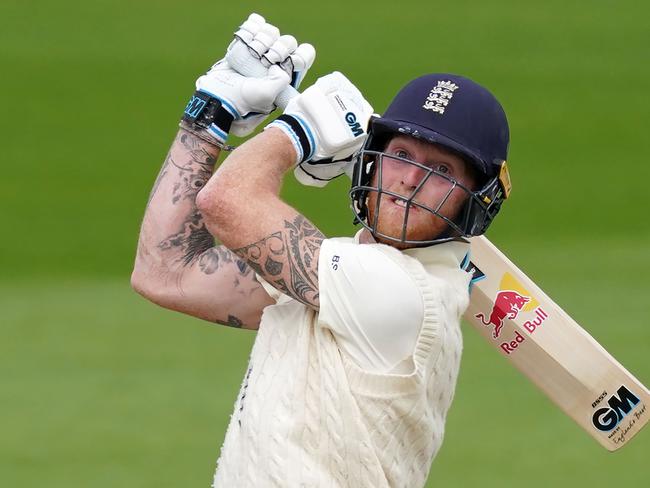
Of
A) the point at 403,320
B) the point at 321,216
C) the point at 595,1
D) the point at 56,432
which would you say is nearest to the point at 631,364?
the point at 321,216

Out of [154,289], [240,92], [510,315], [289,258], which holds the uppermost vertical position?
[240,92]

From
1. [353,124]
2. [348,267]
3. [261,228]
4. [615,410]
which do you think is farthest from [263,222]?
[615,410]

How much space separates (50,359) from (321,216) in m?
1.57

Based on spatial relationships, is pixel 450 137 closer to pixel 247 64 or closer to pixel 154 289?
pixel 247 64

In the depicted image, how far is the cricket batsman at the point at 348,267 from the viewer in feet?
7.43

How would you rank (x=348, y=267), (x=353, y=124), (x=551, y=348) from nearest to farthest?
(x=348, y=267) < (x=353, y=124) < (x=551, y=348)

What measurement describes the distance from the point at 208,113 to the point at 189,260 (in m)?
0.28

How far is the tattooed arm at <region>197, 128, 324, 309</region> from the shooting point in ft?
7.52

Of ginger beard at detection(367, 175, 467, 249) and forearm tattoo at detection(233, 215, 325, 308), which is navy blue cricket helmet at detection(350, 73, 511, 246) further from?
forearm tattoo at detection(233, 215, 325, 308)

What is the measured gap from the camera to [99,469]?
→ 470 centimetres

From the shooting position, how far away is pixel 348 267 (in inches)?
88.2

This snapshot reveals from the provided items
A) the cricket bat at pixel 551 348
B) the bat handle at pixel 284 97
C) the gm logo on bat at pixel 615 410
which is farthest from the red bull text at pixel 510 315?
the bat handle at pixel 284 97

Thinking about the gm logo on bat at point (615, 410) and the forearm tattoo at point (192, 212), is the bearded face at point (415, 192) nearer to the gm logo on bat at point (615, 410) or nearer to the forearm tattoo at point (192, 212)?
the forearm tattoo at point (192, 212)

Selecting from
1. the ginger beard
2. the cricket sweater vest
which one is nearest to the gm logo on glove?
the ginger beard
